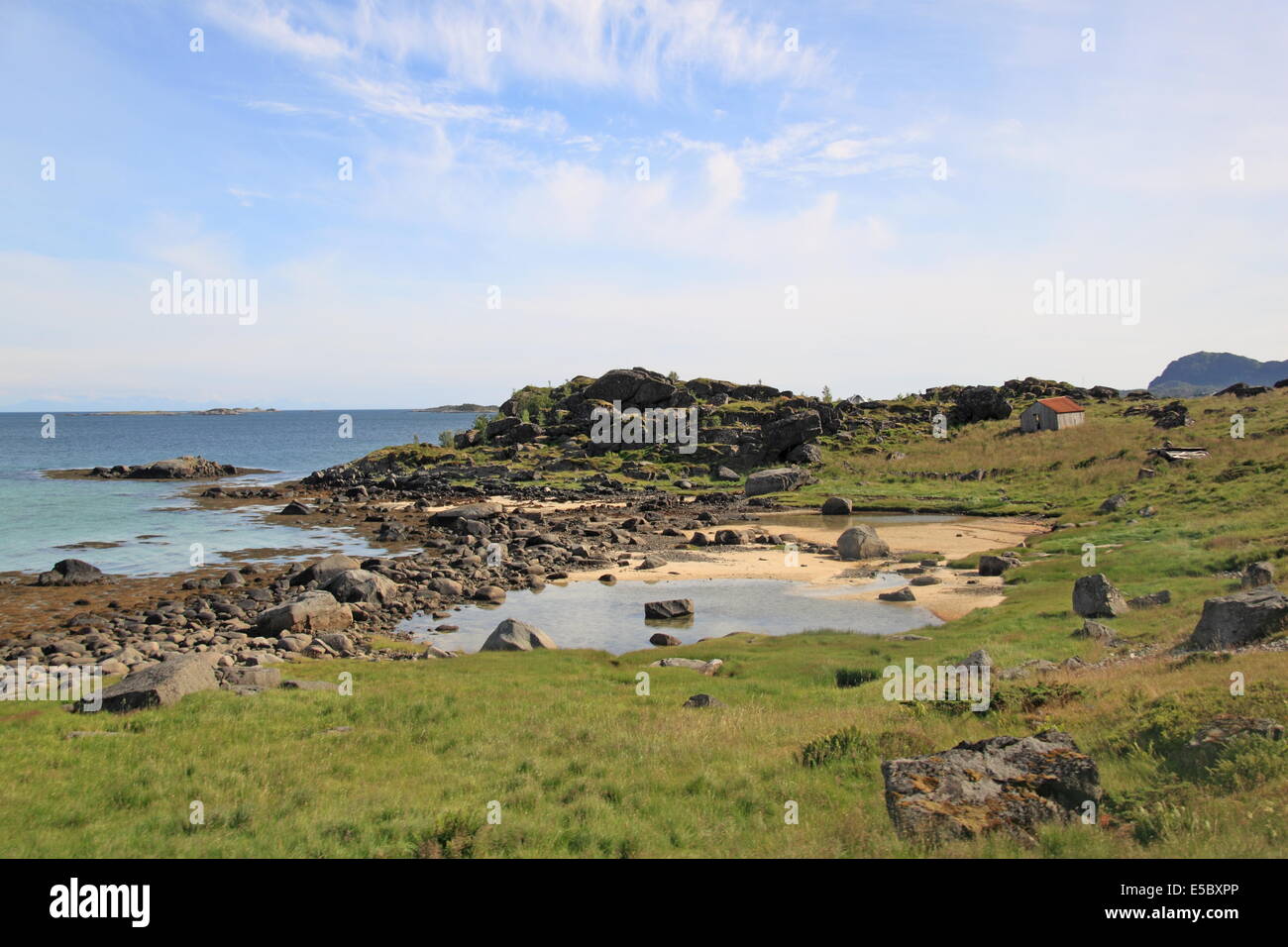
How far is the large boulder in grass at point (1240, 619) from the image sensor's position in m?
19.3

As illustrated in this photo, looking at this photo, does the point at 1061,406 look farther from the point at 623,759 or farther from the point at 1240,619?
the point at 623,759

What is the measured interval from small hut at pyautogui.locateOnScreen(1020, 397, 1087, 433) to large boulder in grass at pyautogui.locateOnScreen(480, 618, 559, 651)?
96.2 m

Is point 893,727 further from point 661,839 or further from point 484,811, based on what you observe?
point 484,811

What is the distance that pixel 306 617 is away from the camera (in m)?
38.4

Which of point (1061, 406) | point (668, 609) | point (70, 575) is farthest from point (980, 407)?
point (70, 575)

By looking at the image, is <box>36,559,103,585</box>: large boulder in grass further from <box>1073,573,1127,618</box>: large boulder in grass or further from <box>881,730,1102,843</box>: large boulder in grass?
<box>1073,573,1127,618</box>: large boulder in grass

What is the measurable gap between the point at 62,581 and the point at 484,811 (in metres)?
51.8

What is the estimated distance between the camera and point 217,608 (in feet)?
139

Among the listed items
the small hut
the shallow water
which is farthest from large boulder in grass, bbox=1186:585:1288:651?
the small hut

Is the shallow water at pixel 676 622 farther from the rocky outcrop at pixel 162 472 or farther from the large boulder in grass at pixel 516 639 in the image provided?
the rocky outcrop at pixel 162 472

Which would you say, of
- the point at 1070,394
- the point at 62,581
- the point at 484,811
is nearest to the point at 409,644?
the point at 484,811

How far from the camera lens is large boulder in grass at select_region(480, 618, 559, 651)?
34.5 meters

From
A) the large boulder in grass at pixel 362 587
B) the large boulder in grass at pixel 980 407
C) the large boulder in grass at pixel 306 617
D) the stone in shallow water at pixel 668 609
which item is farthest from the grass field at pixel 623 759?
the large boulder in grass at pixel 980 407

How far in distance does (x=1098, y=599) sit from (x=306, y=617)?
1473 inches
